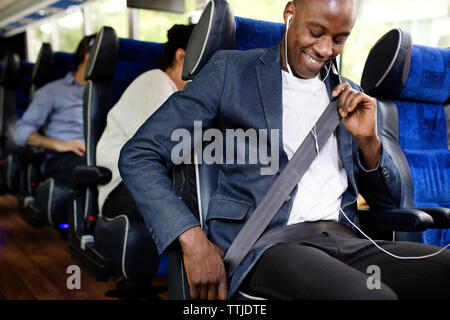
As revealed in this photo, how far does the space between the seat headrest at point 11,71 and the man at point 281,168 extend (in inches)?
115

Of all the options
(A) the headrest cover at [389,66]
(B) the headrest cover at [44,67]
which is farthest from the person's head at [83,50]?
(A) the headrest cover at [389,66]

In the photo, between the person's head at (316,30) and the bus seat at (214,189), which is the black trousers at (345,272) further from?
the person's head at (316,30)

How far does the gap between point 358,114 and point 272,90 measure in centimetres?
22

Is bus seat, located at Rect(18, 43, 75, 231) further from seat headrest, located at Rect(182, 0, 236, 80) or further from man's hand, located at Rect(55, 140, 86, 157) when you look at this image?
seat headrest, located at Rect(182, 0, 236, 80)

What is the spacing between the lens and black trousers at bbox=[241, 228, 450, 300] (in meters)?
0.88

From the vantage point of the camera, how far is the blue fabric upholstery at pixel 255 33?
4.66ft

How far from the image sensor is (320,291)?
878mm

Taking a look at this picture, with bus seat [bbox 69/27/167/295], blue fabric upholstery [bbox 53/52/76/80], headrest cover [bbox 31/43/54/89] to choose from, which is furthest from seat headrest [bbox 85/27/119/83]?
blue fabric upholstery [bbox 53/52/76/80]

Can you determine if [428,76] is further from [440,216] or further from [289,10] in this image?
[289,10]

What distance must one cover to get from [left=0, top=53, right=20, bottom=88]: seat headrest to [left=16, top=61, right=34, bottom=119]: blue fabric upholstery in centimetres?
26

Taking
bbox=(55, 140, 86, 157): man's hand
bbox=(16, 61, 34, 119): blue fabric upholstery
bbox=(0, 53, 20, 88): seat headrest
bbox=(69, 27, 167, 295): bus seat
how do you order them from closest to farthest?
1. bbox=(69, 27, 167, 295): bus seat
2. bbox=(55, 140, 86, 157): man's hand
3. bbox=(0, 53, 20, 88): seat headrest
4. bbox=(16, 61, 34, 119): blue fabric upholstery

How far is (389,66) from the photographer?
1615 millimetres

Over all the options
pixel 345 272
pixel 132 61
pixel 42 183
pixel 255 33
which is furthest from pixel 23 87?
pixel 345 272

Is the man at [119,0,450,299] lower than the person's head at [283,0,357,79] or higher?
lower
